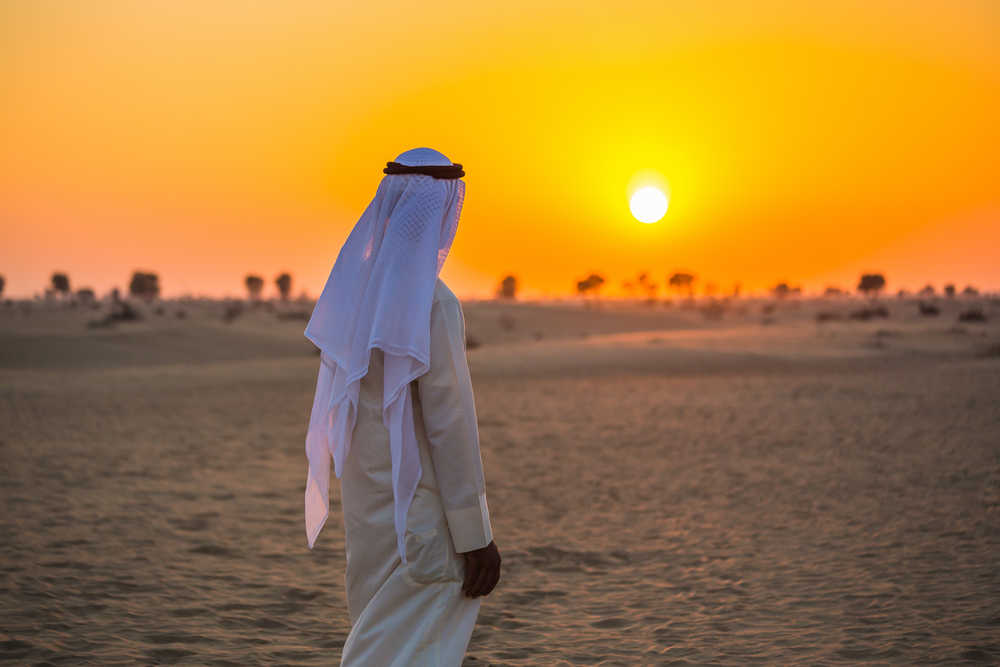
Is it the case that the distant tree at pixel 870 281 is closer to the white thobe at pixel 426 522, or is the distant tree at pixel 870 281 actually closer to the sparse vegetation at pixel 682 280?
the sparse vegetation at pixel 682 280

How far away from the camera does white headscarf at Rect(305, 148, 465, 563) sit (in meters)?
3.23

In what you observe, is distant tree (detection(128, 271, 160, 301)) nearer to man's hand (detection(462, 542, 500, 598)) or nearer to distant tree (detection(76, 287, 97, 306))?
distant tree (detection(76, 287, 97, 306))

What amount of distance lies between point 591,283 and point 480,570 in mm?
113861

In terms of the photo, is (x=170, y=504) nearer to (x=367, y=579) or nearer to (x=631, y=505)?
(x=631, y=505)

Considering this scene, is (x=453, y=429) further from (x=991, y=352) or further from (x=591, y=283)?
(x=591, y=283)

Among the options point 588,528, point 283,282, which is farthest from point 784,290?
point 588,528

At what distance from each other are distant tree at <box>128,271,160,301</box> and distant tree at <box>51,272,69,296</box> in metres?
7.15

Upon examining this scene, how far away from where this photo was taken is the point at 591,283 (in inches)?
4579

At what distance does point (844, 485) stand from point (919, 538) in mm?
2558

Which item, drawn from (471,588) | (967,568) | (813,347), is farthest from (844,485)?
(813,347)

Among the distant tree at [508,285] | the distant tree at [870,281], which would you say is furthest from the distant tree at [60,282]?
the distant tree at [870,281]

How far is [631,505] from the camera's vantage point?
984 centimetres

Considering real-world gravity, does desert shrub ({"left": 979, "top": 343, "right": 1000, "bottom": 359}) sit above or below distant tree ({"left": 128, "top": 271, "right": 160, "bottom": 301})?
below

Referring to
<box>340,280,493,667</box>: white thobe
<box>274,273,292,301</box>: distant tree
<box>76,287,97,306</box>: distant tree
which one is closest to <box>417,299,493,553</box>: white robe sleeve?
<box>340,280,493,667</box>: white thobe
